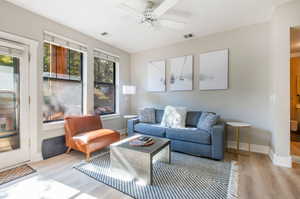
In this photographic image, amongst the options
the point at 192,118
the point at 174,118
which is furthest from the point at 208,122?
the point at 174,118

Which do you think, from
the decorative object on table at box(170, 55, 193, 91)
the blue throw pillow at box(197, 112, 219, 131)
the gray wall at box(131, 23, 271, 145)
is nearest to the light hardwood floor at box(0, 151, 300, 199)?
the blue throw pillow at box(197, 112, 219, 131)

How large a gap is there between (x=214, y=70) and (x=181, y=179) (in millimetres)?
2557

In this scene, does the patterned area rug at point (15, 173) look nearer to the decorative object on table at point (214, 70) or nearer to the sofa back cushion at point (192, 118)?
Result: the sofa back cushion at point (192, 118)

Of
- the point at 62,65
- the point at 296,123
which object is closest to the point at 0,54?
the point at 62,65

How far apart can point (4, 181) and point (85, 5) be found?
2882 millimetres

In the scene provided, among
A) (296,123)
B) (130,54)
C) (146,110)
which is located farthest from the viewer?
(130,54)

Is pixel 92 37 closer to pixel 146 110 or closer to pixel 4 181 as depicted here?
pixel 146 110

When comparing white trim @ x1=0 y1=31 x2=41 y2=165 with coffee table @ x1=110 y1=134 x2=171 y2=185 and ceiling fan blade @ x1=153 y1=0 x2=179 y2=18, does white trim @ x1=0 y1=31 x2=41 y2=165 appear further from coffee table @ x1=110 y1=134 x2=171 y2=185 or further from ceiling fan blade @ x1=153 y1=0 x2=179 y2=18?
ceiling fan blade @ x1=153 y1=0 x2=179 y2=18

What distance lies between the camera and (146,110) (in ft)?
12.8

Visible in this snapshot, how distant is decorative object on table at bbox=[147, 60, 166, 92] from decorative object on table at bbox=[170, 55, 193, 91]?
0.25m

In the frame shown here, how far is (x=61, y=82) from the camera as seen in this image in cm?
313

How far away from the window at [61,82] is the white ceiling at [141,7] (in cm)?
63

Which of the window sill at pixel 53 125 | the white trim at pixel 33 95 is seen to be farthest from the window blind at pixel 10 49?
the window sill at pixel 53 125

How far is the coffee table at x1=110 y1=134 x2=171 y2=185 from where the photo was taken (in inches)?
74.8
